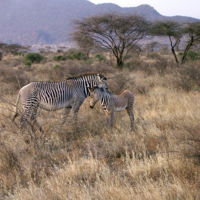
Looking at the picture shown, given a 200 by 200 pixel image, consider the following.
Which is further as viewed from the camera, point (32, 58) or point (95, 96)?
point (32, 58)

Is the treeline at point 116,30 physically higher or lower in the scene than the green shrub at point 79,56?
higher

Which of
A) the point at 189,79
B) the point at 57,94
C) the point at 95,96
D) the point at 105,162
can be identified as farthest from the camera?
the point at 189,79

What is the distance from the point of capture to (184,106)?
637 cm

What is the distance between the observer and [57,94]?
18.0 ft

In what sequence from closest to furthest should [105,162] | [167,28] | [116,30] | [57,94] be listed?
[105,162], [57,94], [116,30], [167,28]

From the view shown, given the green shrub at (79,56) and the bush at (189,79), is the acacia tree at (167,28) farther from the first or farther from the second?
the green shrub at (79,56)

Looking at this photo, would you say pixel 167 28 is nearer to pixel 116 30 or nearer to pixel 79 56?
pixel 116 30

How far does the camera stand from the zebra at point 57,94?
17.0 ft

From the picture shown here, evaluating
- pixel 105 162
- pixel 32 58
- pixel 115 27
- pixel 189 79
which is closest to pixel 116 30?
pixel 115 27

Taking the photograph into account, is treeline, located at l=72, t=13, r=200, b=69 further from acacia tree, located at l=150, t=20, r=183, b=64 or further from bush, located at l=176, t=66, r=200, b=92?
bush, located at l=176, t=66, r=200, b=92

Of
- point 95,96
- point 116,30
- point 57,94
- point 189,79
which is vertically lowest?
point 57,94

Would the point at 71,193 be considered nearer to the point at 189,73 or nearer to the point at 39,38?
the point at 189,73

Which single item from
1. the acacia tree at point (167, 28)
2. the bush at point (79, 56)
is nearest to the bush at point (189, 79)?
the acacia tree at point (167, 28)

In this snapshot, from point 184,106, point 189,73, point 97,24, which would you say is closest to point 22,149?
point 184,106
